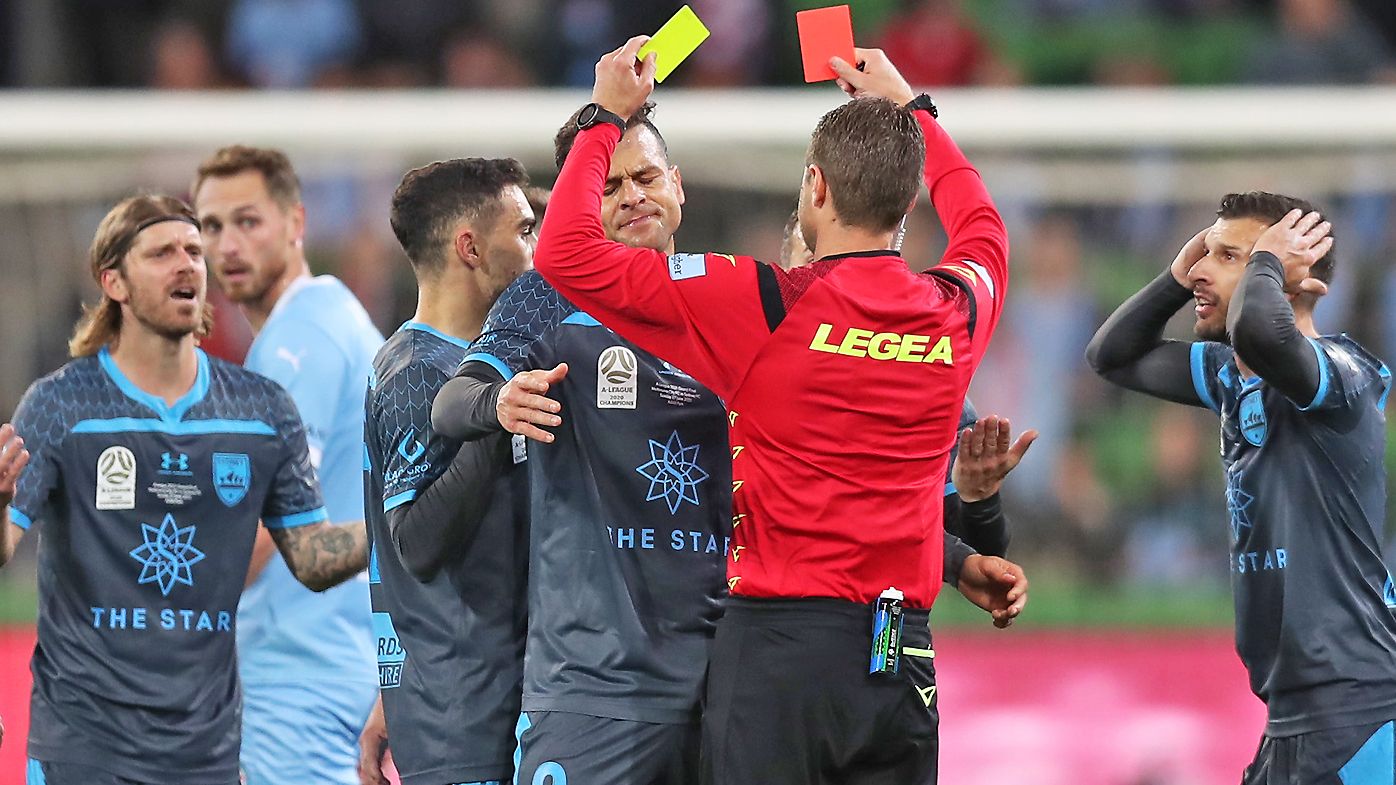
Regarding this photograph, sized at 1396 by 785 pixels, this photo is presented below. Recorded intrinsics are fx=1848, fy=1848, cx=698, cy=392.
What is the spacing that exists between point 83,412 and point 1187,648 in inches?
242

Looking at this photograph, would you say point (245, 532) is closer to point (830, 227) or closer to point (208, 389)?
point (208, 389)

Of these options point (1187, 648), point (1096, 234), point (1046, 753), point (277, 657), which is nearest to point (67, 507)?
point (277, 657)

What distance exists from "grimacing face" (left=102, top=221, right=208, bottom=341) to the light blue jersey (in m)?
0.72

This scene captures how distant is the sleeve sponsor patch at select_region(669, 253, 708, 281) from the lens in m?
3.95

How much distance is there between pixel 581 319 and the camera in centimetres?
447

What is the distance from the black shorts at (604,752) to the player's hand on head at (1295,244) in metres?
1.99

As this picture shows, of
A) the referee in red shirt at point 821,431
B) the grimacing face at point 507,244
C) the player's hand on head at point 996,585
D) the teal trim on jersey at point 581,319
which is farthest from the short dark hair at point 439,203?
the player's hand on head at point 996,585

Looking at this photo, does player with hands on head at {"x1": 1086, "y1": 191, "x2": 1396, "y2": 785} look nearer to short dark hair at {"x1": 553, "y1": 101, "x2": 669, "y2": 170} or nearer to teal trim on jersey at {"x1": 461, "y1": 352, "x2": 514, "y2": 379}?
short dark hair at {"x1": 553, "y1": 101, "x2": 669, "y2": 170}

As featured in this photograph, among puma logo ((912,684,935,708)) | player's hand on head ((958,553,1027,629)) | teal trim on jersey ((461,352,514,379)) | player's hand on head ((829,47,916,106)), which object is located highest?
player's hand on head ((829,47,916,106))

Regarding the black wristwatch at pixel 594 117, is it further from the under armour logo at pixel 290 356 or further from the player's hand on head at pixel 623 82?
the under armour logo at pixel 290 356

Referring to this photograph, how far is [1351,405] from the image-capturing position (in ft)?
16.1

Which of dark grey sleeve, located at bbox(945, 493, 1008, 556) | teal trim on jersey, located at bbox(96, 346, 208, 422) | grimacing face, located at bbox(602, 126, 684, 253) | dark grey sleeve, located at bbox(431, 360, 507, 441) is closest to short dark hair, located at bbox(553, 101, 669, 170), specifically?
grimacing face, located at bbox(602, 126, 684, 253)

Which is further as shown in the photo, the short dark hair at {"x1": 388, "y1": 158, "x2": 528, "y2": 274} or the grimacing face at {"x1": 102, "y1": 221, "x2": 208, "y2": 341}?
the grimacing face at {"x1": 102, "y1": 221, "x2": 208, "y2": 341}

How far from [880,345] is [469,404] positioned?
94 cm
